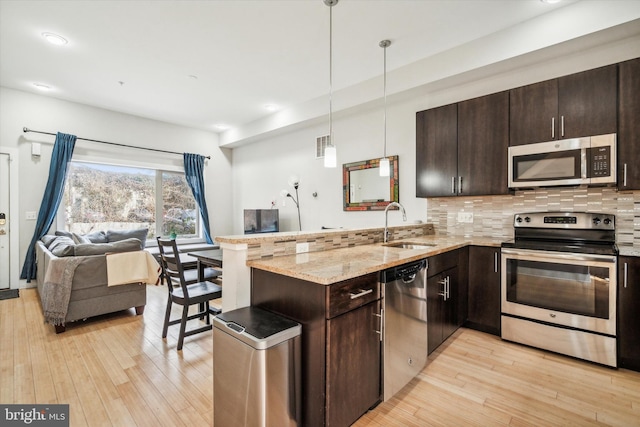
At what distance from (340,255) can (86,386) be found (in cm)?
197

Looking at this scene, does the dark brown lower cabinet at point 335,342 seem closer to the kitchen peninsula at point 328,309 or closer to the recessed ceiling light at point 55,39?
the kitchen peninsula at point 328,309

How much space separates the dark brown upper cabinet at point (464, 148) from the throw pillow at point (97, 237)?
505 centimetres

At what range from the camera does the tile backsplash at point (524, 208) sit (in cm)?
247

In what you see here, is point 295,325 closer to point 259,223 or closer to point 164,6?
point 164,6

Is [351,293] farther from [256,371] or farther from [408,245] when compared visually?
[408,245]

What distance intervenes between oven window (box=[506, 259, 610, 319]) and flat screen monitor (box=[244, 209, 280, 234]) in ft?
12.4

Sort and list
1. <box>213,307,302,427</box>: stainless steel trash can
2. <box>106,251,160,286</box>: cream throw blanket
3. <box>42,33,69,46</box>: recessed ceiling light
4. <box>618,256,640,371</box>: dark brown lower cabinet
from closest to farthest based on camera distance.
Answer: <box>213,307,302,427</box>: stainless steel trash can < <box>618,256,640,371</box>: dark brown lower cabinet < <box>42,33,69,46</box>: recessed ceiling light < <box>106,251,160,286</box>: cream throw blanket

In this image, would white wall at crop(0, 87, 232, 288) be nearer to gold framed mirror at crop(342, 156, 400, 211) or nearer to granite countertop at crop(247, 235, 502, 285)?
gold framed mirror at crop(342, 156, 400, 211)

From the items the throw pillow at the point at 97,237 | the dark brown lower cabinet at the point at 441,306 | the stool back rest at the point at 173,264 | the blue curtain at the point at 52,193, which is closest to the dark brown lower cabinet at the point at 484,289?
the dark brown lower cabinet at the point at 441,306

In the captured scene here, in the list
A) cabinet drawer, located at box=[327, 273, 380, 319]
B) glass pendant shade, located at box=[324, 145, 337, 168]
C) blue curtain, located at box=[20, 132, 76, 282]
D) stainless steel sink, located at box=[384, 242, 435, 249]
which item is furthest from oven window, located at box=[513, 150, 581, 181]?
blue curtain, located at box=[20, 132, 76, 282]

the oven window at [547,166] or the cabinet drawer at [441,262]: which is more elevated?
the oven window at [547,166]

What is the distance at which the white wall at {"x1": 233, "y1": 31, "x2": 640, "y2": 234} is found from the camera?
2.73m

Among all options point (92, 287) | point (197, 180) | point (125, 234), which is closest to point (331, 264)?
point (92, 287)

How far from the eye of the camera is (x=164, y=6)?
2.53 meters
